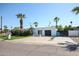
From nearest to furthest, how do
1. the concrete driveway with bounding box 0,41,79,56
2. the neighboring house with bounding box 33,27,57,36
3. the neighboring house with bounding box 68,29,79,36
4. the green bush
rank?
the concrete driveway with bounding box 0,41,79,56
the green bush
the neighboring house with bounding box 68,29,79,36
the neighboring house with bounding box 33,27,57,36

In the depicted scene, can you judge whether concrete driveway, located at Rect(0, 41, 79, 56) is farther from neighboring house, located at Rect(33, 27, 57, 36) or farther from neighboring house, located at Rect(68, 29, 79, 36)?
neighboring house, located at Rect(33, 27, 57, 36)

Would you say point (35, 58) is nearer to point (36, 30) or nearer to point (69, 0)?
point (69, 0)

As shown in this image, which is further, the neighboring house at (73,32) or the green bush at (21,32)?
the neighboring house at (73,32)

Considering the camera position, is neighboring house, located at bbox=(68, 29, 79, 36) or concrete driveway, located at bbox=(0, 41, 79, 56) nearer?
concrete driveway, located at bbox=(0, 41, 79, 56)

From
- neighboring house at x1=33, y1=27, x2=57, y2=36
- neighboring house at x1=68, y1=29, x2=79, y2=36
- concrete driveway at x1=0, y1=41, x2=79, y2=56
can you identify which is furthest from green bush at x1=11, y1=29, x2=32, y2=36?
concrete driveway at x1=0, y1=41, x2=79, y2=56

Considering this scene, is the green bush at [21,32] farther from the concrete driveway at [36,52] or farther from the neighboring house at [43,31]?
the concrete driveway at [36,52]

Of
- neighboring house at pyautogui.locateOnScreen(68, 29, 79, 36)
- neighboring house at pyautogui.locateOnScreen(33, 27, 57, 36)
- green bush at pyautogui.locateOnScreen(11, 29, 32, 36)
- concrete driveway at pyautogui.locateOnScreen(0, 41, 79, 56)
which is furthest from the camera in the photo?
neighboring house at pyautogui.locateOnScreen(33, 27, 57, 36)

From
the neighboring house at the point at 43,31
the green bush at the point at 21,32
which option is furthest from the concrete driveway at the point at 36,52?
the neighboring house at the point at 43,31

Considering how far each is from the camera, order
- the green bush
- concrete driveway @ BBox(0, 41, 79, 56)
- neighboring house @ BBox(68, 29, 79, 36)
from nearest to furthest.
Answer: concrete driveway @ BBox(0, 41, 79, 56)
the green bush
neighboring house @ BBox(68, 29, 79, 36)

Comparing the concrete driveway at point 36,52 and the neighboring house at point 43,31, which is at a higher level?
the neighboring house at point 43,31

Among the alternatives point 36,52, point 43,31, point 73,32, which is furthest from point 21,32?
point 36,52

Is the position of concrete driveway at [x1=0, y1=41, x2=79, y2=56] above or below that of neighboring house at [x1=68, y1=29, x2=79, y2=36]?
below

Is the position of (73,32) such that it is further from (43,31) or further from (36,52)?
(36,52)

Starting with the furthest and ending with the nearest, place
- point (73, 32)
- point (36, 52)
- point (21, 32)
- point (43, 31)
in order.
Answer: point (43, 31), point (73, 32), point (21, 32), point (36, 52)
